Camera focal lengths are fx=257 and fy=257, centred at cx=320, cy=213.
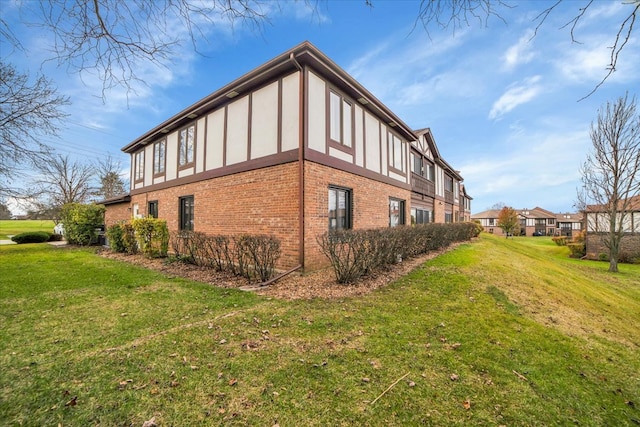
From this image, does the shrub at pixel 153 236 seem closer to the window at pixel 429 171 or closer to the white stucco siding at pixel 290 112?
the white stucco siding at pixel 290 112

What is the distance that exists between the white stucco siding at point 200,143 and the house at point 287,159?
0.14 ft

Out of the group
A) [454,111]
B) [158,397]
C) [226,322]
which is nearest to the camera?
[158,397]

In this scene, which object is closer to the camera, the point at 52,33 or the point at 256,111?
the point at 52,33

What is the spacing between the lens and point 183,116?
10719 mm

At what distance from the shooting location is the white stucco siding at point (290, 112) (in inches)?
285

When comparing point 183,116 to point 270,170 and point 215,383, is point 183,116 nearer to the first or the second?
point 270,170

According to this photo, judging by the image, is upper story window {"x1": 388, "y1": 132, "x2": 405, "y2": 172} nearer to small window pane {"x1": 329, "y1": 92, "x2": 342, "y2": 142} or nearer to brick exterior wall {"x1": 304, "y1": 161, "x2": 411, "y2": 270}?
brick exterior wall {"x1": 304, "y1": 161, "x2": 411, "y2": 270}

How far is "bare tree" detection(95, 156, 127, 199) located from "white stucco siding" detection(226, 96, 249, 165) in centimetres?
2986

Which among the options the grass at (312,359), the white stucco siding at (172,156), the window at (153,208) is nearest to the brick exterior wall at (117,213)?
the window at (153,208)

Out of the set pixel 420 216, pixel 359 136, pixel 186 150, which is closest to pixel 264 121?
pixel 359 136

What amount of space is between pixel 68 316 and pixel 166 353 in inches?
105

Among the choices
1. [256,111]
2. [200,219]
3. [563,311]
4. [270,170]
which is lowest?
[563,311]

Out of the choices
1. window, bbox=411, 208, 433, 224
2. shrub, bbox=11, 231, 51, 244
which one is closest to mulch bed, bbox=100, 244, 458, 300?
window, bbox=411, 208, 433, 224

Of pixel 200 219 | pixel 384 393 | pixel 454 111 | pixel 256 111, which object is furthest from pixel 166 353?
pixel 454 111
